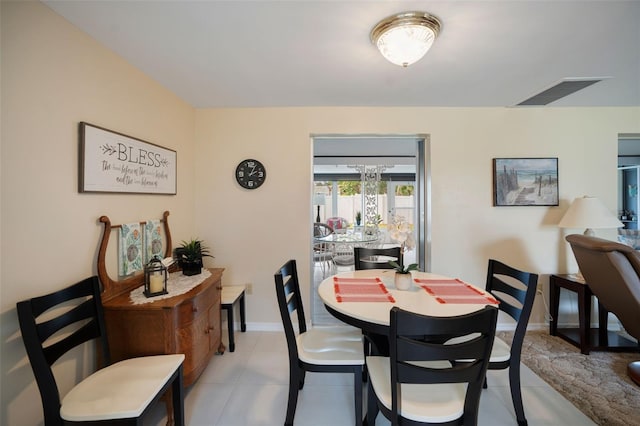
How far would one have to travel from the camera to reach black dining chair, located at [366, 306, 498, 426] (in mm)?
1066

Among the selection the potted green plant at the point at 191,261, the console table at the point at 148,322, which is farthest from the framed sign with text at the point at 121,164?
the potted green plant at the point at 191,261

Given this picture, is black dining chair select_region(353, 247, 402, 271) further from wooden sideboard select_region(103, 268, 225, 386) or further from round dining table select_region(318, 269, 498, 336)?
wooden sideboard select_region(103, 268, 225, 386)

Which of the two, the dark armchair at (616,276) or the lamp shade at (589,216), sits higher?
the lamp shade at (589,216)

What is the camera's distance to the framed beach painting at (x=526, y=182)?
294 cm

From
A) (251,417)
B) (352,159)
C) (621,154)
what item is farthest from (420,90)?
(621,154)

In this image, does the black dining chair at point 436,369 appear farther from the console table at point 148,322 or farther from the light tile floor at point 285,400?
the console table at point 148,322

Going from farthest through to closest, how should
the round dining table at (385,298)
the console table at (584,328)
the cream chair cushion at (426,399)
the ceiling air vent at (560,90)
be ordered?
1. the console table at (584,328)
2. the ceiling air vent at (560,90)
3. the round dining table at (385,298)
4. the cream chair cushion at (426,399)

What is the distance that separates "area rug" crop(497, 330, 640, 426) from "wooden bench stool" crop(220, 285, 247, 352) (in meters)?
2.59

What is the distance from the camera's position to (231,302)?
2.56 m

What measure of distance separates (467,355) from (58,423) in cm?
176

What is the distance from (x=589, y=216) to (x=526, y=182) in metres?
0.60

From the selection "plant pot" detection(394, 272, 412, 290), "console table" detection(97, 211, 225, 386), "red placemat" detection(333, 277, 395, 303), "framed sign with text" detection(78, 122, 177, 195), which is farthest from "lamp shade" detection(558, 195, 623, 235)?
"framed sign with text" detection(78, 122, 177, 195)

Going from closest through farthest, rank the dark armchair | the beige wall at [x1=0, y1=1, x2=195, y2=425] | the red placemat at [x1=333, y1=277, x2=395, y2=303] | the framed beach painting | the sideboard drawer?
the beige wall at [x1=0, y1=1, x2=195, y2=425] < the red placemat at [x1=333, y1=277, x2=395, y2=303] < the sideboard drawer < the dark armchair < the framed beach painting

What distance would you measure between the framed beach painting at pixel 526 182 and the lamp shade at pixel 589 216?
281mm
